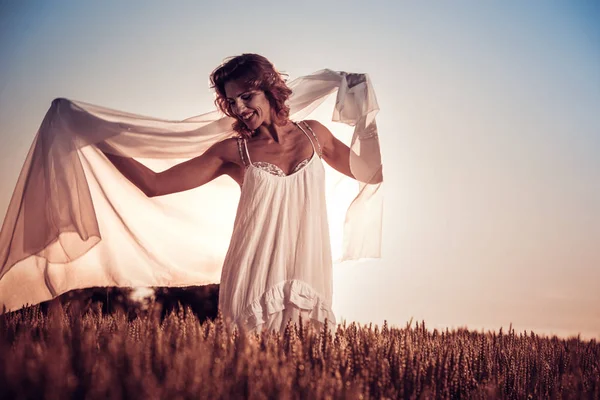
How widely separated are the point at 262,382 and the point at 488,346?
189 centimetres

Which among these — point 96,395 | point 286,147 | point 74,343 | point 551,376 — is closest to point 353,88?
point 286,147

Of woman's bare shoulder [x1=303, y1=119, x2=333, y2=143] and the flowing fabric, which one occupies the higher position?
woman's bare shoulder [x1=303, y1=119, x2=333, y2=143]

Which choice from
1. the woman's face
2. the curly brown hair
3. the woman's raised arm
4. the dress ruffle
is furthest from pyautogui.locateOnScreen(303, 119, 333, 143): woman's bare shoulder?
the dress ruffle

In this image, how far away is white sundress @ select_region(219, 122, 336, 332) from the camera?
11.4 feet

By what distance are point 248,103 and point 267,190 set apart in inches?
19.8

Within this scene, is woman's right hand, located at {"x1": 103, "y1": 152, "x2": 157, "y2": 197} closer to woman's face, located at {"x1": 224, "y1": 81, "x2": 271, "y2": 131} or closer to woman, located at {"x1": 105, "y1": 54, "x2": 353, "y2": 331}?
woman, located at {"x1": 105, "y1": 54, "x2": 353, "y2": 331}

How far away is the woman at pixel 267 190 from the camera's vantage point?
3.49m

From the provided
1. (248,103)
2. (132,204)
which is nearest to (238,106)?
(248,103)

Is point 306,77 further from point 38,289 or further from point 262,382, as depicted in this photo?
point 262,382

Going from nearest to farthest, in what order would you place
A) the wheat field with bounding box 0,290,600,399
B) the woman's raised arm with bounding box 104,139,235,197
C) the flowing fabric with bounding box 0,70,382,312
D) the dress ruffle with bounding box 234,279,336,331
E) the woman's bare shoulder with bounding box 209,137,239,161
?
the wheat field with bounding box 0,290,600,399 → the dress ruffle with bounding box 234,279,336,331 → the flowing fabric with bounding box 0,70,382,312 → the woman's bare shoulder with bounding box 209,137,239,161 → the woman's raised arm with bounding box 104,139,235,197

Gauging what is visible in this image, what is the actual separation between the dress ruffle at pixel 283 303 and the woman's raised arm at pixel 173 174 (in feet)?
2.88

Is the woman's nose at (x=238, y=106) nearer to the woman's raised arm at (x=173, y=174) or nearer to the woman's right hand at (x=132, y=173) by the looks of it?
the woman's raised arm at (x=173, y=174)

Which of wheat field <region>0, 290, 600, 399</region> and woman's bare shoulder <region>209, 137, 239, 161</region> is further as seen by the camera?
woman's bare shoulder <region>209, 137, 239, 161</region>

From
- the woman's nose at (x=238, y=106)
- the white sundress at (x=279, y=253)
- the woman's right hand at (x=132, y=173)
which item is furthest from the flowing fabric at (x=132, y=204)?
the white sundress at (x=279, y=253)
